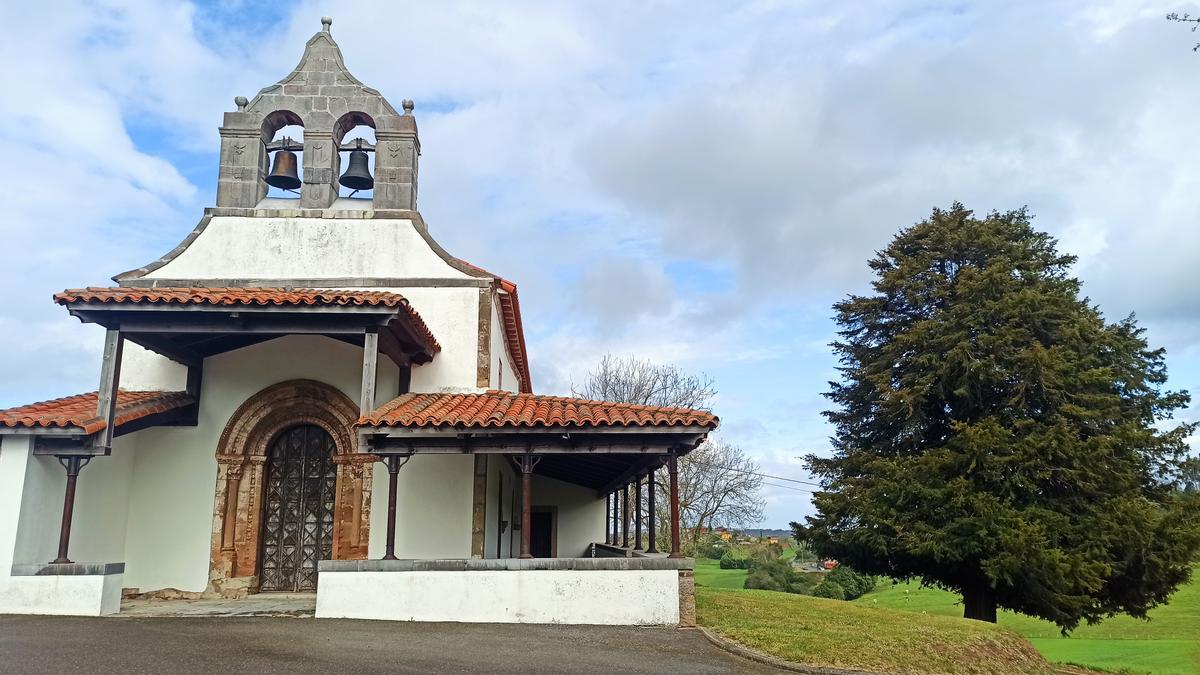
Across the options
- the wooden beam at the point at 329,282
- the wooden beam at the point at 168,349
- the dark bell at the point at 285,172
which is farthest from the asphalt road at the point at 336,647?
the dark bell at the point at 285,172

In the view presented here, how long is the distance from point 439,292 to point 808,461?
10.7 meters

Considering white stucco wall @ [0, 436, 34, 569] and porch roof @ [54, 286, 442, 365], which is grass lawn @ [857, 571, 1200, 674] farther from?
white stucco wall @ [0, 436, 34, 569]

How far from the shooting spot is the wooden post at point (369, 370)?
33.8 feet

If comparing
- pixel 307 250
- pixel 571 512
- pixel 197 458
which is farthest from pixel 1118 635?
pixel 197 458

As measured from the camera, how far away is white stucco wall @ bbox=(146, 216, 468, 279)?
1295cm

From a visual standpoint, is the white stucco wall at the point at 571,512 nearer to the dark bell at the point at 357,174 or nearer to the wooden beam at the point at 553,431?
the dark bell at the point at 357,174

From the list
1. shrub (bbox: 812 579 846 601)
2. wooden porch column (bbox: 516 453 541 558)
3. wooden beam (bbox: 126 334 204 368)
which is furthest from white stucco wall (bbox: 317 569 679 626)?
shrub (bbox: 812 579 846 601)

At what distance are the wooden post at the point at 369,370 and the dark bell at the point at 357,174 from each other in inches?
158

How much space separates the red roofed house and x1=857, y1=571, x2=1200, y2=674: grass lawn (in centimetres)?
767

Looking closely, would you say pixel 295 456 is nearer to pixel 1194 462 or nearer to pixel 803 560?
pixel 1194 462

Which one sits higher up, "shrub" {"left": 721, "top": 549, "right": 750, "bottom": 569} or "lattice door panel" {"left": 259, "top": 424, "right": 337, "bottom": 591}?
"lattice door panel" {"left": 259, "top": 424, "right": 337, "bottom": 591}

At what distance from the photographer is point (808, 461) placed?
19.8 m

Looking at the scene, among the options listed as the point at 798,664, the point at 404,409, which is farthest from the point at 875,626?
the point at 404,409

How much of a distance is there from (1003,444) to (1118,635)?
1192 cm
